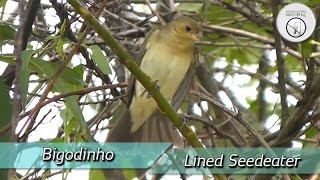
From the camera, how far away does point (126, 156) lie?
219cm

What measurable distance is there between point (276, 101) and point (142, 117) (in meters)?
0.49

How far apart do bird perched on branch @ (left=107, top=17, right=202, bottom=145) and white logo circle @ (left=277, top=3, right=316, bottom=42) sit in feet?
1.83

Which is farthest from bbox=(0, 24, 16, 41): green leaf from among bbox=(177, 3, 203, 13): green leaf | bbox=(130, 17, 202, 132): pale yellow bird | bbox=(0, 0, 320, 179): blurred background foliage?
bbox=(177, 3, 203, 13): green leaf

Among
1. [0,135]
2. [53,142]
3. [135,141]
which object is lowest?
[135,141]

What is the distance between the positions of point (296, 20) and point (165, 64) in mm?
723

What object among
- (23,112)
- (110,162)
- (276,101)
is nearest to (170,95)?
(276,101)

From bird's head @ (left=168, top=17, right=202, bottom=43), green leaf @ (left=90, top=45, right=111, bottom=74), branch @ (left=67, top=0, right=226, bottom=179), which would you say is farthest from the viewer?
bird's head @ (left=168, top=17, right=202, bottom=43)

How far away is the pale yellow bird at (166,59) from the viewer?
267 cm

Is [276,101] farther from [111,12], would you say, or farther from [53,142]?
[53,142]

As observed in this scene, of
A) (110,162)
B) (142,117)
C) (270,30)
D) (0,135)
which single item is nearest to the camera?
(0,135)

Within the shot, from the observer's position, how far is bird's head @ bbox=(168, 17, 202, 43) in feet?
9.12

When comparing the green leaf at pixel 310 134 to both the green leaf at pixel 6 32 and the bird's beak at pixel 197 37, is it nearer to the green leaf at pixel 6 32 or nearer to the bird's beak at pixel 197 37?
the bird's beak at pixel 197 37

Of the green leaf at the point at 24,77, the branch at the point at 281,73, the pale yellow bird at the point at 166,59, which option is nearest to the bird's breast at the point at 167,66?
the pale yellow bird at the point at 166,59

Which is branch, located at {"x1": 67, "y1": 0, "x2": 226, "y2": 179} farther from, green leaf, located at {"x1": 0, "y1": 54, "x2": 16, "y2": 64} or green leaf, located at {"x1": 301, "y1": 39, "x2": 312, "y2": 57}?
green leaf, located at {"x1": 301, "y1": 39, "x2": 312, "y2": 57}
